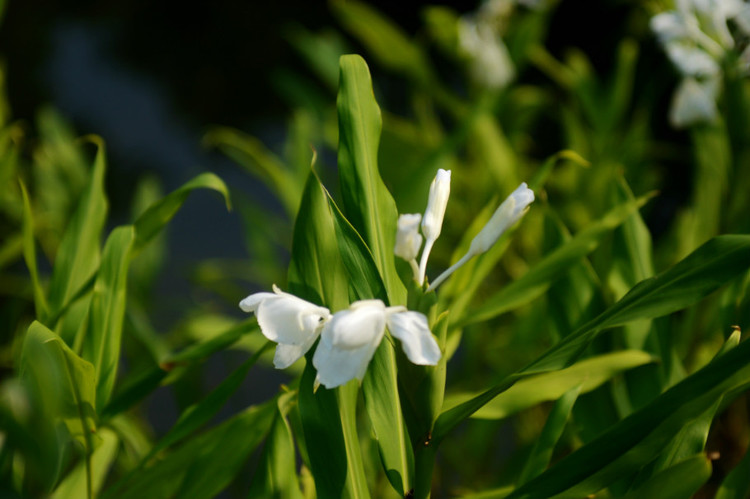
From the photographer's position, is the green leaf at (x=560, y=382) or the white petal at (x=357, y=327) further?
the green leaf at (x=560, y=382)

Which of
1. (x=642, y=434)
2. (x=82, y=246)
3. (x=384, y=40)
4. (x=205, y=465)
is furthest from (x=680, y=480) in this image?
(x=384, y=40)

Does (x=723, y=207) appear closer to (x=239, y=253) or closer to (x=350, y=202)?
(x=350, y=202)

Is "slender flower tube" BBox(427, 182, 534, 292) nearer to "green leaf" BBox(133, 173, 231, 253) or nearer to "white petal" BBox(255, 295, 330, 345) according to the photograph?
"white petal" BBox(255, 295, 330, 345)

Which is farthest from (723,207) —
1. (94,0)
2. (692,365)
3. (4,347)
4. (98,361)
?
(94,0)

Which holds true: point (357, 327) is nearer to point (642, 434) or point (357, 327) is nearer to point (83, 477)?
point (642, 434)

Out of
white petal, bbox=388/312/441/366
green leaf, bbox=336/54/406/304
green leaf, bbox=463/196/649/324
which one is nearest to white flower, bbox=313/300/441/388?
white petal, bbox=388/312/441/366

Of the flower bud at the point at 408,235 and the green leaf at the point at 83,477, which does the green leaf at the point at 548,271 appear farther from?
the green leaf at the point at 83,477

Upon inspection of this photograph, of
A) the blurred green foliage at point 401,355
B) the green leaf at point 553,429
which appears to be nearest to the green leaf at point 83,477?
the blurred green foliage at point 401,355

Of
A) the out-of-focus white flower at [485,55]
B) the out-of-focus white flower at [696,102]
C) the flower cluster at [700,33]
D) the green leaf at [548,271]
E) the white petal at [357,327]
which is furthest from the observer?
the out-of-focus white flower at [485,55]
